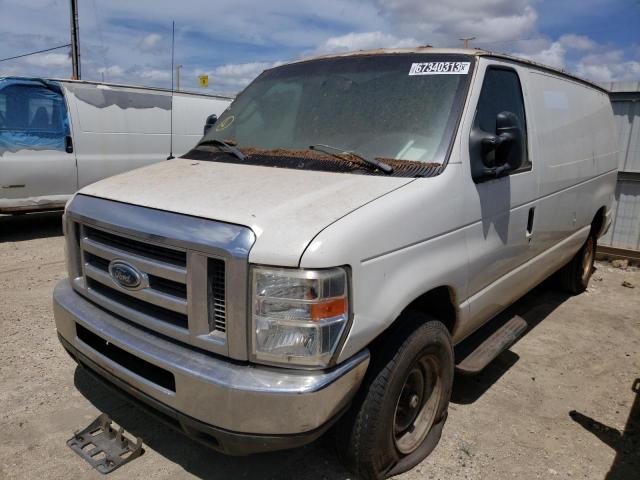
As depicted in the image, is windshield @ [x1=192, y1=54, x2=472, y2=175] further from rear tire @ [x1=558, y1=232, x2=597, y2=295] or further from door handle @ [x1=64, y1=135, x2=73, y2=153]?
door handle @ [x1=64, y1=135, x2=73, y2=153]

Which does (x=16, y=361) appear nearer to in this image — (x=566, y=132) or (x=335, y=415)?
(x=335, y=415)

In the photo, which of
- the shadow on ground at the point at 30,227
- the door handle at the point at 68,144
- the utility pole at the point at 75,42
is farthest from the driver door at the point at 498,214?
the utility pole at the point at 75,42

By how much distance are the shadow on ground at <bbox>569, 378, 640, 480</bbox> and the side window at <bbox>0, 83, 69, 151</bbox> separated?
740cm

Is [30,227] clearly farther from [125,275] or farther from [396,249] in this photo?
[396,249]

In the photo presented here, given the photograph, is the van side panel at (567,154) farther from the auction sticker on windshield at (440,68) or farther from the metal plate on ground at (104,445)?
the metal plate on ground at (104,445)

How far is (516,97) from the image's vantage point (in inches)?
145

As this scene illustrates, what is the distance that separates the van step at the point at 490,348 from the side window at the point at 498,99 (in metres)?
1.09

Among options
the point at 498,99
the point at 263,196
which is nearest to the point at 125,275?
the point at 263,196

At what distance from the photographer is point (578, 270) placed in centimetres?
588

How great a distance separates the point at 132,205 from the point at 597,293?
5517 millimetres

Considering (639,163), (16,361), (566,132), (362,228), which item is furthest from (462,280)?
(639,163)

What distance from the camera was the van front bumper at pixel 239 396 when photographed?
2.16 m

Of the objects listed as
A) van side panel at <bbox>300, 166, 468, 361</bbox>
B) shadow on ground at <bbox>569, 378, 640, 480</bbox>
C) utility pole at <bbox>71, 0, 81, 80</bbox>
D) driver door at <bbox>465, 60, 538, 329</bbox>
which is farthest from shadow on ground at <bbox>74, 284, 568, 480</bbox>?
utility pole at <bbox>71, 0, 81, 80</bbox>

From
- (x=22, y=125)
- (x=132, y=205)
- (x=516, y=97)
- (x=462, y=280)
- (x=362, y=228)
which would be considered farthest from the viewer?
(x=22, y=125)
